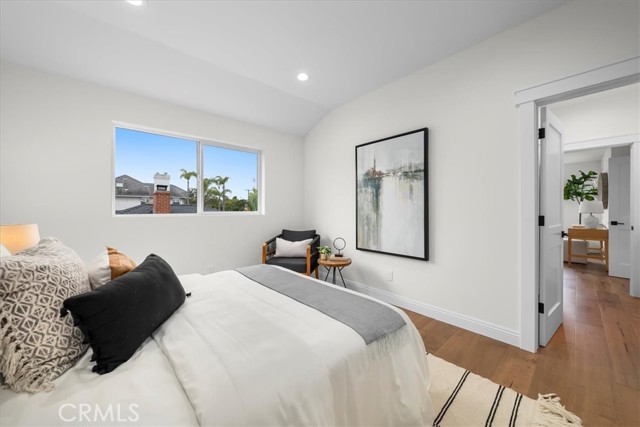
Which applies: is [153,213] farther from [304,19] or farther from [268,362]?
[268,362]

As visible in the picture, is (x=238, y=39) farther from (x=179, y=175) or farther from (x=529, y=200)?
(x=529, y=200)

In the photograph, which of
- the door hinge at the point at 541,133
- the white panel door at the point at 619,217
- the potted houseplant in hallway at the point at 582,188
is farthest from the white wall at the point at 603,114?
the potted houseplant in hallway at the point at 582,188

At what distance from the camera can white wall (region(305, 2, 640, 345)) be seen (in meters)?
1.84

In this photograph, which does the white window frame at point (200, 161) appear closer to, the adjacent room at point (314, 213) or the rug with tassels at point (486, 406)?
the adjacent room at point (314, 213)

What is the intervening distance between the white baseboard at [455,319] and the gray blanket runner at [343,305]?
152 cm

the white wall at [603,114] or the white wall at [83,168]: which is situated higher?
the white wall at [603,114]

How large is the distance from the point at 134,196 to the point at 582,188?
8.71m

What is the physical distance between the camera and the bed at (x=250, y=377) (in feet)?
2.39

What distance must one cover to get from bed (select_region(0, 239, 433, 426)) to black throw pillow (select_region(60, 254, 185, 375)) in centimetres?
5

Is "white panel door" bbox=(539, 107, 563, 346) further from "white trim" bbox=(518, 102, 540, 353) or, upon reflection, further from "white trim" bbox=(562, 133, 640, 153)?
"white trim" bbox=(562, 133, 640, 153)

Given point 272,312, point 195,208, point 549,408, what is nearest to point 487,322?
A: point 549,408

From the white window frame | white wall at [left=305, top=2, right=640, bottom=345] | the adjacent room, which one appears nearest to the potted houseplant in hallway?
the adjacent room

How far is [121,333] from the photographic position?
0.95m

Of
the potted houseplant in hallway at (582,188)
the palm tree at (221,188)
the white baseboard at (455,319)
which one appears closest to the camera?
the white baseboard at (455,319)
